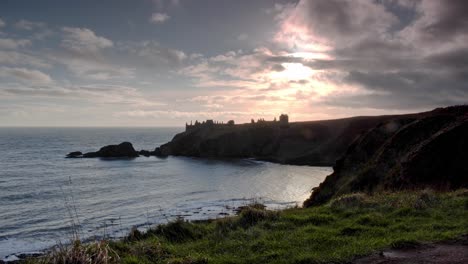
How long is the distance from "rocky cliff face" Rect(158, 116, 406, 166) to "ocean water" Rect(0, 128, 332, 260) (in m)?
23.9

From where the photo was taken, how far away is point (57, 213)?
39594 millimetres

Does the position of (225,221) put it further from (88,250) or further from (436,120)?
(436,120)

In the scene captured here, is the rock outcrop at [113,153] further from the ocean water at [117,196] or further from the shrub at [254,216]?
the shrub at [254,216]

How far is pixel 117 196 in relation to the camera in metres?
50.0

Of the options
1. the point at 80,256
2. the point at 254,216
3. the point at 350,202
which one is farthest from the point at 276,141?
the point at 80,256

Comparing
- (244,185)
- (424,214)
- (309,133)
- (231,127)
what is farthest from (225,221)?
(231,127)

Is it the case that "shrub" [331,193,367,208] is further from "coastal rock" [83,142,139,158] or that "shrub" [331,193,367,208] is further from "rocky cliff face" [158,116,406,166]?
"coastal rock" [83,142,139,158]

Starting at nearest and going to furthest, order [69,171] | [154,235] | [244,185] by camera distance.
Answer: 1. [154,235]
2. [244,185]
3. [69,171]

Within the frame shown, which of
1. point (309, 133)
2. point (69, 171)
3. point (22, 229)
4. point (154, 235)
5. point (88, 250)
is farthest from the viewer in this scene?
point (309, 133)

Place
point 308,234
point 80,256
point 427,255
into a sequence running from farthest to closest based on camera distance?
1. point 308,234
2. point 427,255
3. point 80,256

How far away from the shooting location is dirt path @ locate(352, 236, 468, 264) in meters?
8.76

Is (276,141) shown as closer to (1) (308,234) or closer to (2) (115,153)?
(2) (115,153)

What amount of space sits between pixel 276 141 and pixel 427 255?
10908cm

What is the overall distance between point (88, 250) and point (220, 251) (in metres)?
3.64
